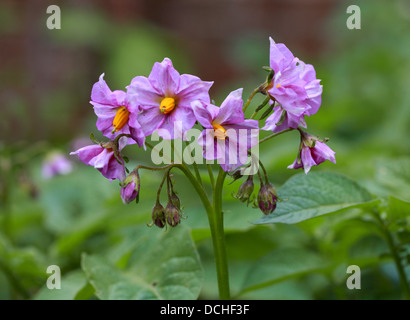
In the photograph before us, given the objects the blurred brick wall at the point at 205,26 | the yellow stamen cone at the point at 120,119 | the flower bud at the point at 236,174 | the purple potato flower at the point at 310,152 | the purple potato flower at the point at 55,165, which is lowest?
the flower bud at the point at 236,174

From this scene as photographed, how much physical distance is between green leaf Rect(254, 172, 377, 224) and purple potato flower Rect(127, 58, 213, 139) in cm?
24

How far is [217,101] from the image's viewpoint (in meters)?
3.04

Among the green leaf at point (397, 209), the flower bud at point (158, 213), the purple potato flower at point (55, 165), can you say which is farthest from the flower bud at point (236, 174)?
the purple potato flower at point (55, 165)

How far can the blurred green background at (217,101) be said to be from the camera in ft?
4.83

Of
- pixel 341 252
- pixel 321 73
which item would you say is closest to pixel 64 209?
pixel 341 252

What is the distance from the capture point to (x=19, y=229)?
Answer: 1.92 meters

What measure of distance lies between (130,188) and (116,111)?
13 cm

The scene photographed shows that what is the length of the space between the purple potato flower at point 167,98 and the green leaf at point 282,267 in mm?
548

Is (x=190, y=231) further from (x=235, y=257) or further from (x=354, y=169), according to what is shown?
(x=354, y=169)

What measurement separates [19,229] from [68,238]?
43cm

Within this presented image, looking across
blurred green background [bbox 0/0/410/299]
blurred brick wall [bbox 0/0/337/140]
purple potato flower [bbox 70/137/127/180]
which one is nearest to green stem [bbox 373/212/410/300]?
blurred green background [bbox 0/0/410/299]

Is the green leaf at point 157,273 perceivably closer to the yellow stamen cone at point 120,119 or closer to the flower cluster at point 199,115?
the flower cluster at point 199,115

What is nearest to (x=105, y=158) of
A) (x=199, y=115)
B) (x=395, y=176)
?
(x=199, y=115)

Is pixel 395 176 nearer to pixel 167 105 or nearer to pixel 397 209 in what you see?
pixel 397 209
